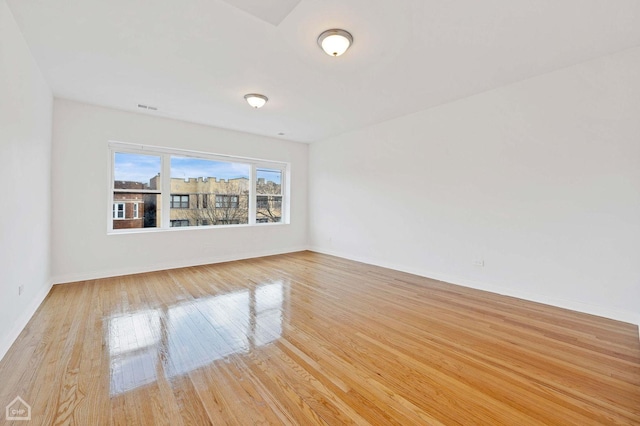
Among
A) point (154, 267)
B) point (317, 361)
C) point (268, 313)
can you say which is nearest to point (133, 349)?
point (268, 313)

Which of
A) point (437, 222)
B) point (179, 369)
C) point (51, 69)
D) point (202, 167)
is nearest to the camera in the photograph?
point (179, 369)

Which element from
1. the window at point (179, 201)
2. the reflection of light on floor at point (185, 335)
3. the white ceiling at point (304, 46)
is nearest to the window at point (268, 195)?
the window at point (179, 201)

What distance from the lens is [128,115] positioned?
4352mm

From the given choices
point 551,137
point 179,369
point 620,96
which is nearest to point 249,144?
point 179,369

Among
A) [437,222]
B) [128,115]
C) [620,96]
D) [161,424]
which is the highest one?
[128,115]

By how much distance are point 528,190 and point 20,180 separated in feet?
18.1

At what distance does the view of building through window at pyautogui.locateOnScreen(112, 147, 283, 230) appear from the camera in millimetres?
4508

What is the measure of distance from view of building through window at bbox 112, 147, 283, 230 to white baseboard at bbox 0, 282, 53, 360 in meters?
1.46

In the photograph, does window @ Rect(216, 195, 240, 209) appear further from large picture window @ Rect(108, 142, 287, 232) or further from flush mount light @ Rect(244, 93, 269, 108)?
flush mount light @ Rect(244, 93, 269, 108)

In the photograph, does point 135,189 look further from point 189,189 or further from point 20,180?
point 20,180

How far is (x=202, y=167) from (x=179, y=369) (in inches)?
167

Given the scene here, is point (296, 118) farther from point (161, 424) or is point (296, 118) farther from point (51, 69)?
point (161, 424)

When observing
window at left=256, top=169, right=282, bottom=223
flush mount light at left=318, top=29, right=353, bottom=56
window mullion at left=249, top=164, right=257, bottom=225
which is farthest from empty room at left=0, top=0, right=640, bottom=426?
window at left=256, top=169, right=282, bottom=223

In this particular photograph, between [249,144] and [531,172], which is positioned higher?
[249,144]
